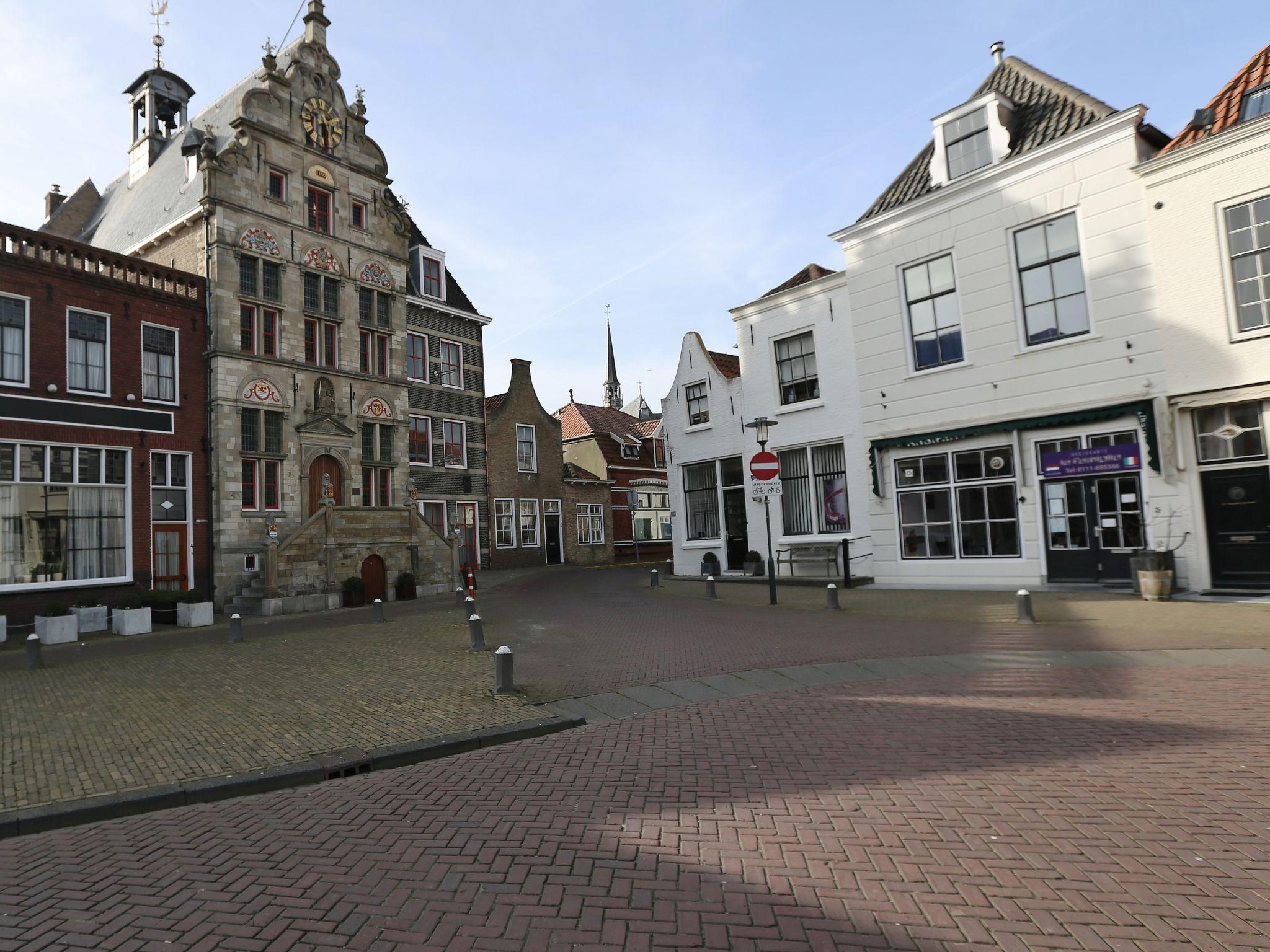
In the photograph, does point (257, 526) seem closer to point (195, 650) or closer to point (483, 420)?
point (195, 650)

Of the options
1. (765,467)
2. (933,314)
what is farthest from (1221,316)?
(765,467)

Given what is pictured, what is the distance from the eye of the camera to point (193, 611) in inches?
674

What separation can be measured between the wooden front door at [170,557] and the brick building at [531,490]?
44.1 feet

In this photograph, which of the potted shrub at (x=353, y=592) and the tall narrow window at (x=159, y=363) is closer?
the tall narrow window at (x=159, y=363)

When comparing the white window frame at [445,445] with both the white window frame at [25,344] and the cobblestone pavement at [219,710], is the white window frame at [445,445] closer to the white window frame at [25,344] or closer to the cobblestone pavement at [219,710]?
the white window frame at [25,344]

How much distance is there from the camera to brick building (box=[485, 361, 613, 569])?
32.8m

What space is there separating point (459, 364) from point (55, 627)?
1770cm

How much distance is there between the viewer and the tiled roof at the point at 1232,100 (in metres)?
13.5

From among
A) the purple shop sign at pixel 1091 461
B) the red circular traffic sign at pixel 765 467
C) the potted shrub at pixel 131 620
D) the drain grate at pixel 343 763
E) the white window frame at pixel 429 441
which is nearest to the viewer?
the drain grate at pixel 343 763

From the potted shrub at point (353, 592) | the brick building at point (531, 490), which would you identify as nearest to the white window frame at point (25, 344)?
the potted shrub at point (353, 592)

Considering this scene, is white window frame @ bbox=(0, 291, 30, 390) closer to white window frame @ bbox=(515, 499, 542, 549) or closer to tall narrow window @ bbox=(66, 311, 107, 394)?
tall narrow window @ bbox=(66, 311, 107, 394)

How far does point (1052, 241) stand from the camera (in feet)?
51.7

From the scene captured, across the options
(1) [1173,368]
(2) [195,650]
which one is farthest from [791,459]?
(2) [195,650]

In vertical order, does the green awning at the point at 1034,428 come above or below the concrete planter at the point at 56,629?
above
